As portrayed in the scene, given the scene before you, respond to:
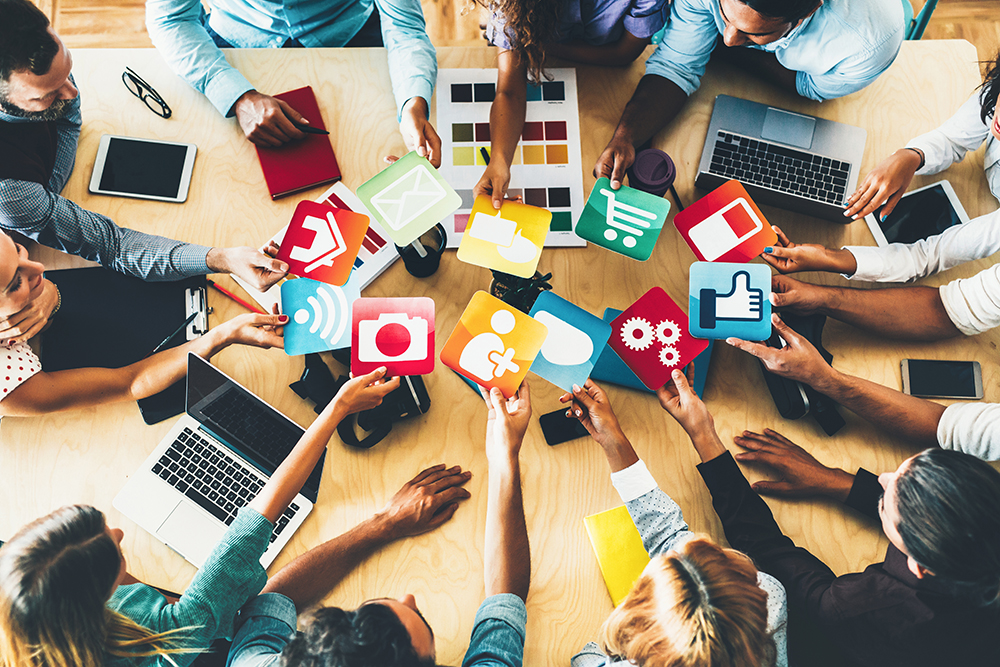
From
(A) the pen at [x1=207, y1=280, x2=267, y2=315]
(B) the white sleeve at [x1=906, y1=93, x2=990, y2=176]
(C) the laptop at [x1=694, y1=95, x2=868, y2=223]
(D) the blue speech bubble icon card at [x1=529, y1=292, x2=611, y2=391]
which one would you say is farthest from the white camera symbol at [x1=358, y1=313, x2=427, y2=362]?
(B) the white sleeve at [x1=906, y1=93, x2=990, y2=176]

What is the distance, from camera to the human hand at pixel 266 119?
150 centimetres

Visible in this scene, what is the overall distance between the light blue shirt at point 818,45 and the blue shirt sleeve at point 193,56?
1.09 meters

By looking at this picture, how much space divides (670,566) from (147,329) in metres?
1.28

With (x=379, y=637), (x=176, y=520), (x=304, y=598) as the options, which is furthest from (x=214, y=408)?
(x=379, y=637)

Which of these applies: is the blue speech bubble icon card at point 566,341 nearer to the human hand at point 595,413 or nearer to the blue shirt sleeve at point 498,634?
the human hand at point 595,413

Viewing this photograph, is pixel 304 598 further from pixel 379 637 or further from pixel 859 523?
pixel 859 523

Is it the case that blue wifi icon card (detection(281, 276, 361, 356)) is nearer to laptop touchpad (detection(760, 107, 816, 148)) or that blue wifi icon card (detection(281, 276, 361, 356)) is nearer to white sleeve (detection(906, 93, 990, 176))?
laptop touchpad (detection(760, 107, 816, 148))

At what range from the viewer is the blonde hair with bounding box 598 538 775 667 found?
1.06 m

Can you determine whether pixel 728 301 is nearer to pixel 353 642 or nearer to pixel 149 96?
pixel 353 642

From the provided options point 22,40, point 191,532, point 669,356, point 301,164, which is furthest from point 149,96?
point 669,356

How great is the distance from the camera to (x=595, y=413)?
1.31m

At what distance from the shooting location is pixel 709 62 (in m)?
1.61

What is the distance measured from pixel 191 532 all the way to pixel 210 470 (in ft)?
0.44

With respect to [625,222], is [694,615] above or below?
below
